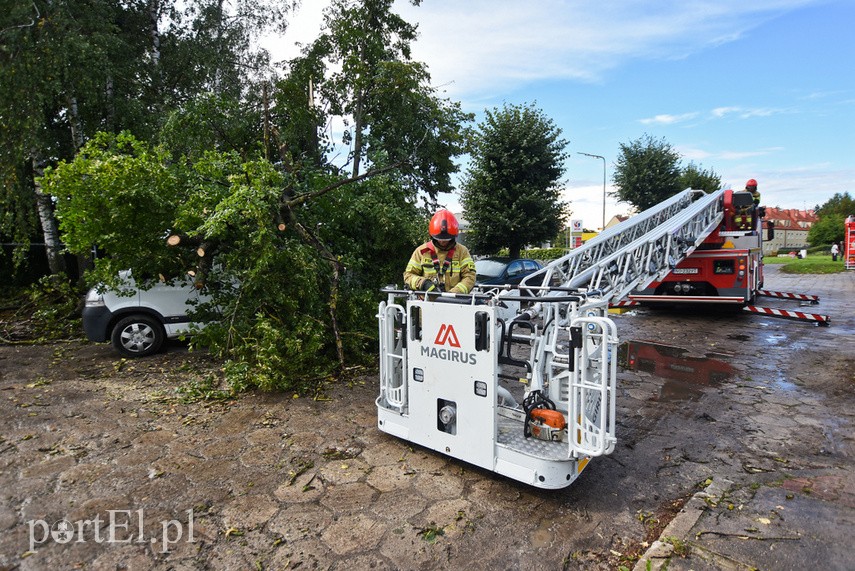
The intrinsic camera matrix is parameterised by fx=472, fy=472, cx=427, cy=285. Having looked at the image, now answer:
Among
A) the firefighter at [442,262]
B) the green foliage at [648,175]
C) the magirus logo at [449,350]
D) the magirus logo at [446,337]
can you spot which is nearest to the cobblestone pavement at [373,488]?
the magirus logo at [449,350]

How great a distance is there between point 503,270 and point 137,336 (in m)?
7.47

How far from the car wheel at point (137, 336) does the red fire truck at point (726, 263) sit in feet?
30.1

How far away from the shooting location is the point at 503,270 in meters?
11.2

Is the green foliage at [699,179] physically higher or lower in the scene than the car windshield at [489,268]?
higher

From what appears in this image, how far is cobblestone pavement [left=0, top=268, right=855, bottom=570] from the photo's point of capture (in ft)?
8.91

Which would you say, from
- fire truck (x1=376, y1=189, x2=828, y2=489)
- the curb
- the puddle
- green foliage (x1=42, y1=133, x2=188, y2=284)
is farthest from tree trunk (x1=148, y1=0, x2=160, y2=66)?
the curb

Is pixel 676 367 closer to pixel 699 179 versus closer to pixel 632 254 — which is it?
pixel 632 254

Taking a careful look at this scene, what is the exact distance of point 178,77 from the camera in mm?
11898

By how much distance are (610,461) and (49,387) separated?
634cm

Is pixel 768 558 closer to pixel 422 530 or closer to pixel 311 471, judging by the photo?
pixel 422 530

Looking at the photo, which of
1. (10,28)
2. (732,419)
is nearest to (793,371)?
(732,419)

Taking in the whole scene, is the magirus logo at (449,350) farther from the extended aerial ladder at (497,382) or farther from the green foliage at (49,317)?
the green foliage at (49,317)

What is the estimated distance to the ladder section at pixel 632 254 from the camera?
7125 millimetres

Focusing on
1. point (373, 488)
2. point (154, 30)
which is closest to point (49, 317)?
point (154, 30)
